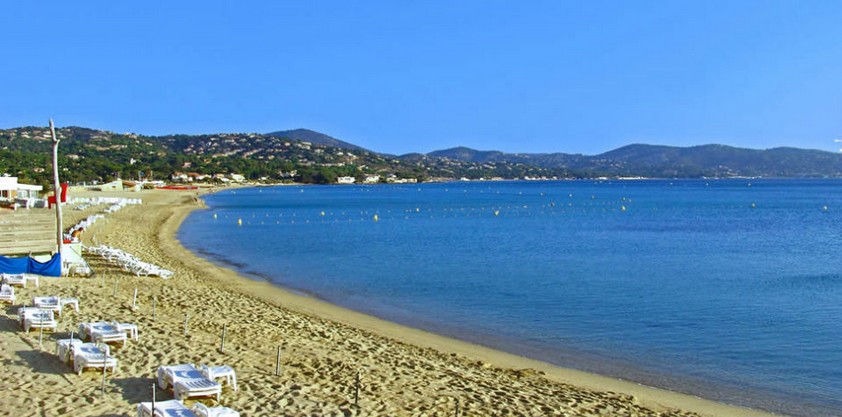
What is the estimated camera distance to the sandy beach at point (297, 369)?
10141 mm

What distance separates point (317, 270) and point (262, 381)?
1933cm

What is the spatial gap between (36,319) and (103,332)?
1.94 m

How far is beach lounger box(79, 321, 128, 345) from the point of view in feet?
40.5

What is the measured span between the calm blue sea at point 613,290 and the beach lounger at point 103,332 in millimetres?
8223

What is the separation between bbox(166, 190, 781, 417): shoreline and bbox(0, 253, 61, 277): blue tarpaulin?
18.7ft

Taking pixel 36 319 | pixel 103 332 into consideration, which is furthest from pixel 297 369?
pixel 36 319

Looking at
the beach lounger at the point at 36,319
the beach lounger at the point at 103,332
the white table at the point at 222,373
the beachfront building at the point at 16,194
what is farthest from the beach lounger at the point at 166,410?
the beachfront building at the point at 16,194

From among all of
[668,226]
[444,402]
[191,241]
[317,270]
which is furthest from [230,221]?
[444,402]

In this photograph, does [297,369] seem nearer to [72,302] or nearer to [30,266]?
[72,302]

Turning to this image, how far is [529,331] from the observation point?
59.7 feet

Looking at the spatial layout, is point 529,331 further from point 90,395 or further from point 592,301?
point 90,395

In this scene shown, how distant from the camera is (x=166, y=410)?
8.54 m

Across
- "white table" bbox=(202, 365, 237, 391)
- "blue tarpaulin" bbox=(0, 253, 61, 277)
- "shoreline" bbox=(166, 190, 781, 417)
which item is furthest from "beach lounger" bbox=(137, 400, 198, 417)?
"blue tarpaulin" bbox=(0, 253, 61, 277)

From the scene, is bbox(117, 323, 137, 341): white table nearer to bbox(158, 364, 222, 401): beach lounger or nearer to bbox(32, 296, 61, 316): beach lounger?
bbox(32, 296, 61, 316): beach lounger
